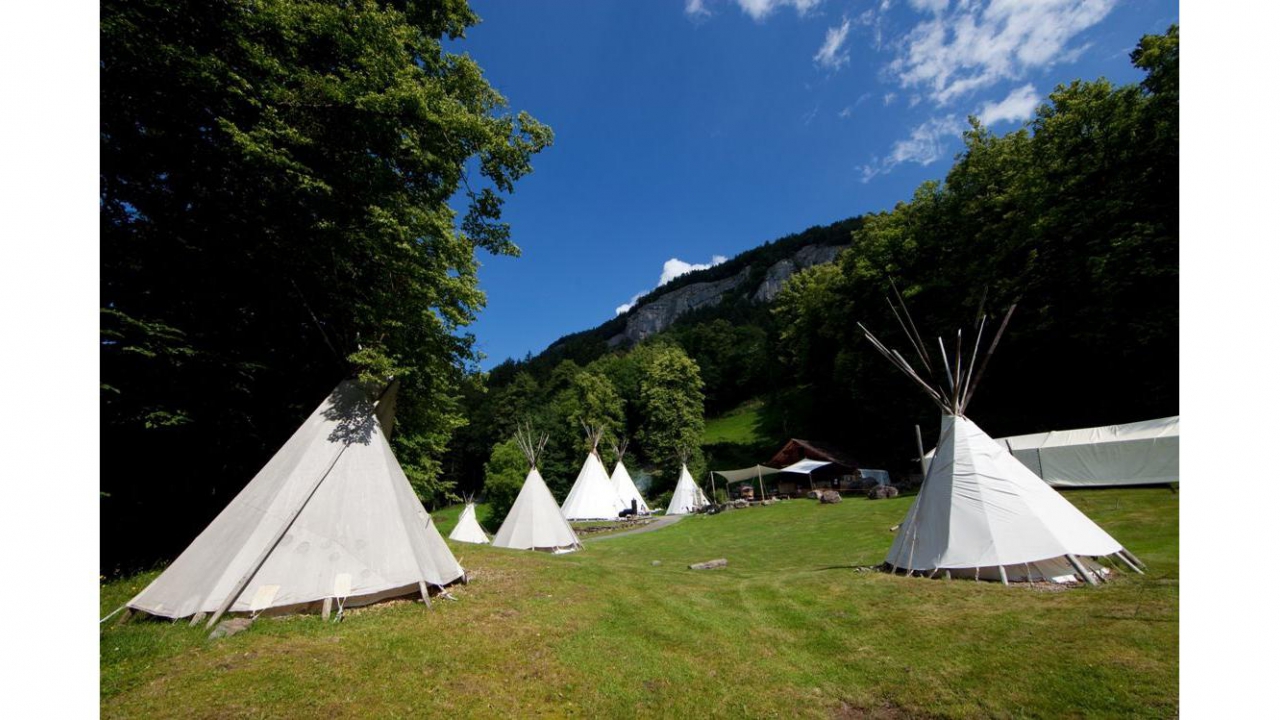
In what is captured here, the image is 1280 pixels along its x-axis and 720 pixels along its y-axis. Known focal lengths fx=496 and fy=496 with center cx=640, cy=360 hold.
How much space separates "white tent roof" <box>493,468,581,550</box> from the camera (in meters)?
18.0

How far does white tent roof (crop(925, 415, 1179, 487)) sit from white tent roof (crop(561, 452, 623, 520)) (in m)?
21.5

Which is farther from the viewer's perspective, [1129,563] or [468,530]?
[468,530]

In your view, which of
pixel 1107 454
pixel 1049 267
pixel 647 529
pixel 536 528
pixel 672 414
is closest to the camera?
pixel 1107 454

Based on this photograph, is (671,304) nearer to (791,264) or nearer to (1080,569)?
(791,264)

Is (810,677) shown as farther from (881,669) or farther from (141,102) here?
(141,102)

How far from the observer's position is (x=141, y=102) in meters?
7.83

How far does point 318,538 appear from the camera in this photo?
737 cm

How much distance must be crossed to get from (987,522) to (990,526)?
0.26 ft

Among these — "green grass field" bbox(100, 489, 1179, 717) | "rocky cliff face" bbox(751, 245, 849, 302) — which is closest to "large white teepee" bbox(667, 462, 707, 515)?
"green grass field" bbox(100, 489, 1179, 717)

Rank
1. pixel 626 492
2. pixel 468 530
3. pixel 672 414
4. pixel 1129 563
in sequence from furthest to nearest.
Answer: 1. pixel 672 414
2. pixel 626 492
3. pixel 468 530
4. pixel 1129 563

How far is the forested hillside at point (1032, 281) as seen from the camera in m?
17.5

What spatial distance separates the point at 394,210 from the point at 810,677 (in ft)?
30.7

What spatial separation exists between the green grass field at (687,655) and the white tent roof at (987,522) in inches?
23.5

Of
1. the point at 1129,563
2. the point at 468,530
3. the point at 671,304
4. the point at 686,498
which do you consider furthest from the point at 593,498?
the point at 671,304
